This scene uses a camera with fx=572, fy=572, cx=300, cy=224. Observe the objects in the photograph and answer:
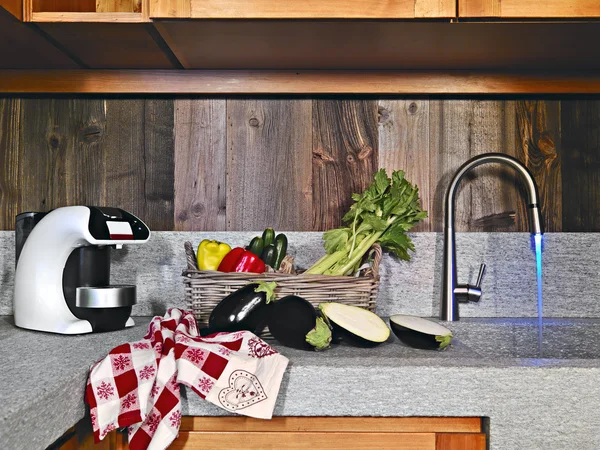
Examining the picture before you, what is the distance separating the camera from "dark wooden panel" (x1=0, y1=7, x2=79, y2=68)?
1.22 m

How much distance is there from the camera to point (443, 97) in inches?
62.5

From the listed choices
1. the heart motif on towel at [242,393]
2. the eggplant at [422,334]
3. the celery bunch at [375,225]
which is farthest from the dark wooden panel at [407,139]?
the heart motif on towel at [242,393]

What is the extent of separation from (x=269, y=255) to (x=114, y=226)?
14.6 inches

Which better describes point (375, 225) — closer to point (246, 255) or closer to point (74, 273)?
point (246, 255)

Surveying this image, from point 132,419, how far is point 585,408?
0.73 m

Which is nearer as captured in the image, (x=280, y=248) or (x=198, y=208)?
(x=280, y=248)

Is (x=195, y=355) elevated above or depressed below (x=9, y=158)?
below

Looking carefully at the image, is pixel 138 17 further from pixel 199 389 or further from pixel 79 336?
pixel 199 389

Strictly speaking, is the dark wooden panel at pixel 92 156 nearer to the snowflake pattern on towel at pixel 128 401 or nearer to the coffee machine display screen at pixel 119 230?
the coffee machine display screen at pixel 119 230

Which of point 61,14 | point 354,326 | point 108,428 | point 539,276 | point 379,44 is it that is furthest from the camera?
point 539,276

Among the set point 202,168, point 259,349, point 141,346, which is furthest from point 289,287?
point 202,168

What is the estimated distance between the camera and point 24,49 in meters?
1.38

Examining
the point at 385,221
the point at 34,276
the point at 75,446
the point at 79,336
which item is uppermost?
the point at 385,221

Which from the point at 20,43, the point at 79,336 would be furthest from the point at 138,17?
the point at 79,336
